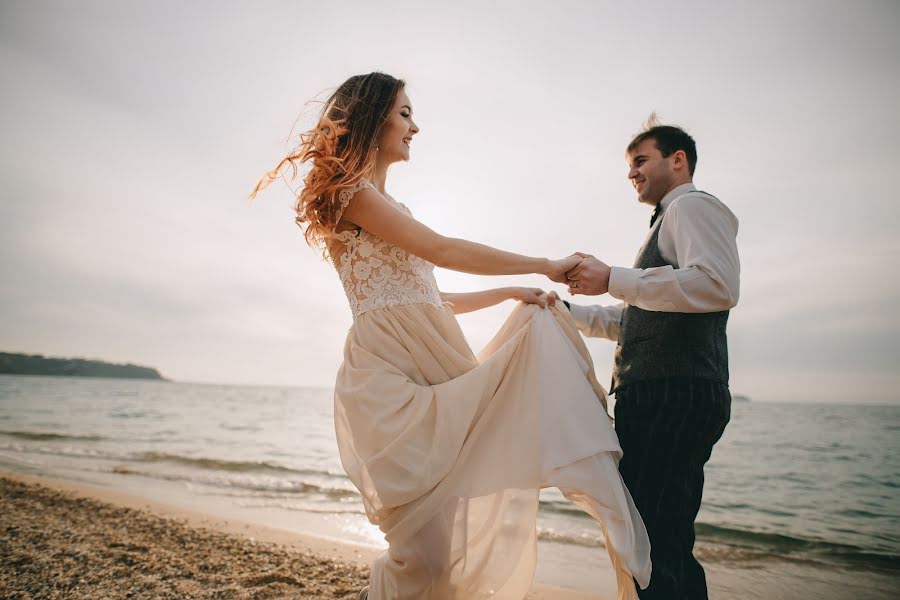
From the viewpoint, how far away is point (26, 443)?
42.4 ft

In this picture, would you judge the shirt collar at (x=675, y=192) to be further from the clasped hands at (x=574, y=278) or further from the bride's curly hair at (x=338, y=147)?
the bride's curly hair at (x=338, y=147)

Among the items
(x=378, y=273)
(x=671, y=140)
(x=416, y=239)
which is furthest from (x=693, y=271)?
(x=378, y=273)

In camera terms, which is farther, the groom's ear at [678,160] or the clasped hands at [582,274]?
the groom's ear at [678,160]

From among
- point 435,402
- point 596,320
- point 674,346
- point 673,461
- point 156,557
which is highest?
point 596,320

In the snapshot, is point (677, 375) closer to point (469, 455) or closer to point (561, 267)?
point (561, 267)

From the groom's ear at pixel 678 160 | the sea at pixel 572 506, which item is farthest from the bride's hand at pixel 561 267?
the sea at pixel 572 506

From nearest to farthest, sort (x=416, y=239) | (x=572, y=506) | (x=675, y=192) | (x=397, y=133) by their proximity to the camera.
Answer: (x=416, y=239) → (x=397, y=133) → (x=675, y=192) → (x=572, y=506)

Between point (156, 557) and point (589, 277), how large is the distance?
4.21 m

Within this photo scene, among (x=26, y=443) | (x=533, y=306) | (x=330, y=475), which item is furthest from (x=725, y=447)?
(x=26, y=443)

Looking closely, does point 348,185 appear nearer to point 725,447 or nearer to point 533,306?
point 533,306

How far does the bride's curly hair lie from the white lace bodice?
0.12 meters

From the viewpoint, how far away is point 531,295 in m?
2.72

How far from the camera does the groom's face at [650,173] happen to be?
3.07 metres

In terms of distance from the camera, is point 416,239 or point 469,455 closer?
point 469,455
